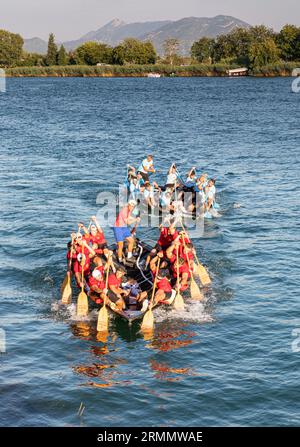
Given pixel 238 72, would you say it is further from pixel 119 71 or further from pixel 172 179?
pixel 172 179

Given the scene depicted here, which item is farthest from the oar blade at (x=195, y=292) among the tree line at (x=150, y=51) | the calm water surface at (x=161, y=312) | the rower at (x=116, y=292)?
the tree line at (x=150, y=51)

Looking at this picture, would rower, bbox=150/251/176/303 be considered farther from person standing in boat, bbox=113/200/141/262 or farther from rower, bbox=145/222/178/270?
person standing in boat, bbox=113/200/141/262

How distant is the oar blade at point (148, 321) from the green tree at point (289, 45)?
13268 centimetres

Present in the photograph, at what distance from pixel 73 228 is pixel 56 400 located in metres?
15.5

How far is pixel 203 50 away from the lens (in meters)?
179

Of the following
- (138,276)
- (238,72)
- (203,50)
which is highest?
(203,50)

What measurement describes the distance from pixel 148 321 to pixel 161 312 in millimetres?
1458

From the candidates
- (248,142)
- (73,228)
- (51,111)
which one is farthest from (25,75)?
(73,228)

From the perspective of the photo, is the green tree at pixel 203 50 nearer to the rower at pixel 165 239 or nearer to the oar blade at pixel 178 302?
the rower at pixel 165 239

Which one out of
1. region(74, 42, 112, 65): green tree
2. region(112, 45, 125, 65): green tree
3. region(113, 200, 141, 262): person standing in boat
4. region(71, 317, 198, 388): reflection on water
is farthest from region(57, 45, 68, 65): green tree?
region(71, 317, 198, 388): reflection on water

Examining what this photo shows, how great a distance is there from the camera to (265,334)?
20750mm

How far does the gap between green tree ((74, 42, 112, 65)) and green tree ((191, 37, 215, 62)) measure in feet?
83.9

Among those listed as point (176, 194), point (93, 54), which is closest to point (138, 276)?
point (176, 194)
